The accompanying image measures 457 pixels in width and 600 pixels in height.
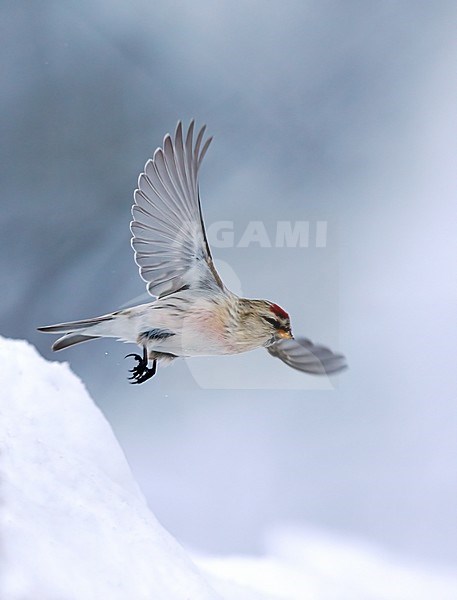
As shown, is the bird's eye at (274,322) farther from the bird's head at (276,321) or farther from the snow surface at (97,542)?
the snow surface at (97,542)

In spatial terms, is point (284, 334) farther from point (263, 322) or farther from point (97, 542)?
point (97, 542)

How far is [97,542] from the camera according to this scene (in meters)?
0.76

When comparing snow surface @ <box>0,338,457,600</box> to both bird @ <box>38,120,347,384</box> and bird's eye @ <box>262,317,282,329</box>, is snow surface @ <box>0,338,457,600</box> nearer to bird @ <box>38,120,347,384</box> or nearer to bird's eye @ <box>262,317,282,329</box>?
bird @ <box>38,120,347,384</box>

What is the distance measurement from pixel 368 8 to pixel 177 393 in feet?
2.46

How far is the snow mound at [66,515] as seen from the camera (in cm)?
66

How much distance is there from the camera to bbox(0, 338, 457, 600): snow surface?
68 cm

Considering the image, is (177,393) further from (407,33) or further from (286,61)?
(407,33)

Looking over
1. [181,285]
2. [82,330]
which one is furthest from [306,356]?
[82,330]

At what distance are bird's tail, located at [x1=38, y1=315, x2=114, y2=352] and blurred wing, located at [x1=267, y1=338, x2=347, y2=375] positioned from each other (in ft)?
0.75

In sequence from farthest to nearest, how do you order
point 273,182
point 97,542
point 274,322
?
point 273,182 → point 274,322 → point 97,542

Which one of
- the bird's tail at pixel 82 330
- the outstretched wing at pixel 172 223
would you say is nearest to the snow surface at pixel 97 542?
the bird's tail at pixel 82 330

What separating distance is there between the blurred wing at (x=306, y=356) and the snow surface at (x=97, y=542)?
0.30m

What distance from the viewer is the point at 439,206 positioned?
117cm

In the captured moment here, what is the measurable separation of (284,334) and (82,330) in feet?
0.92
